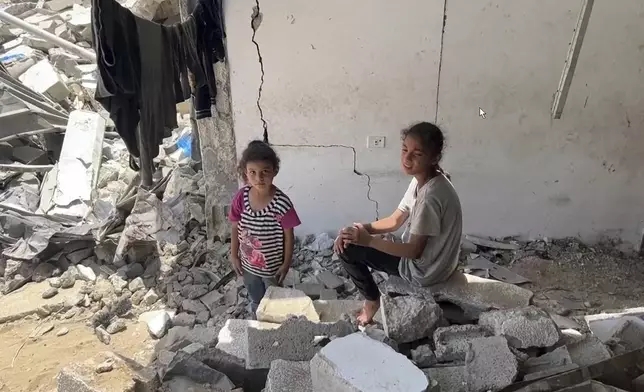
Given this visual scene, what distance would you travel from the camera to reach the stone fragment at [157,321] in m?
4.32

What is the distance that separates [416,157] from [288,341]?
120 cm

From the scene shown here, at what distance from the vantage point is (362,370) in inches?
86.1

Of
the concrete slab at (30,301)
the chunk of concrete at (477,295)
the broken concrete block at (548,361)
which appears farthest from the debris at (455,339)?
the concrete slab at (30,301)

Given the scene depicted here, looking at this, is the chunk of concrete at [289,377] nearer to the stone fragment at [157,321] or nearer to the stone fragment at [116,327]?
the stone fragment at [157,321]

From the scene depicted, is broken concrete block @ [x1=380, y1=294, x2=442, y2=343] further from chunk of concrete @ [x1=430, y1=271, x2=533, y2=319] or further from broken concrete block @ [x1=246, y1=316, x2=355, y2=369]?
chunk of concrete @ [x1=430, y1=271, x2=533, y2=319]

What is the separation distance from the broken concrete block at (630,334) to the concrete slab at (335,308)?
1540 millimetres

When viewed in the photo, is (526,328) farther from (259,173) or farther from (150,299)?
(150,299)

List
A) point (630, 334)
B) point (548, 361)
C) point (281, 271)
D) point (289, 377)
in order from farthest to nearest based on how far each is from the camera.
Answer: point (281, 271), point (630, 334), point (548, 361), point (289, 377)

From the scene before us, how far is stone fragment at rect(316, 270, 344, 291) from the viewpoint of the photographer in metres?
4.79

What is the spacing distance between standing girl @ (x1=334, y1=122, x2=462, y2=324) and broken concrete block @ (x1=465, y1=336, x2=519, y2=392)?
0.72 metres

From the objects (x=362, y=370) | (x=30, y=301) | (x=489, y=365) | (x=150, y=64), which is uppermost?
(x=150, y=64)

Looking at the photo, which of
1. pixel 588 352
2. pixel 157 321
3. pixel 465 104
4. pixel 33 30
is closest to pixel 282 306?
pixel 157 321

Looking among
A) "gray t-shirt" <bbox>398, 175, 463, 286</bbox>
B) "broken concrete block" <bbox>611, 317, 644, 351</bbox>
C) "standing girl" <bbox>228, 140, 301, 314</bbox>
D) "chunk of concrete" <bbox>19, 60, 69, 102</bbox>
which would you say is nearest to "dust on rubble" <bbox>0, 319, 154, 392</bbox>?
"standing girl" <bbox>228, 140, 301, 314</bbox>

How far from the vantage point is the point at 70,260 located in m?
5.38
